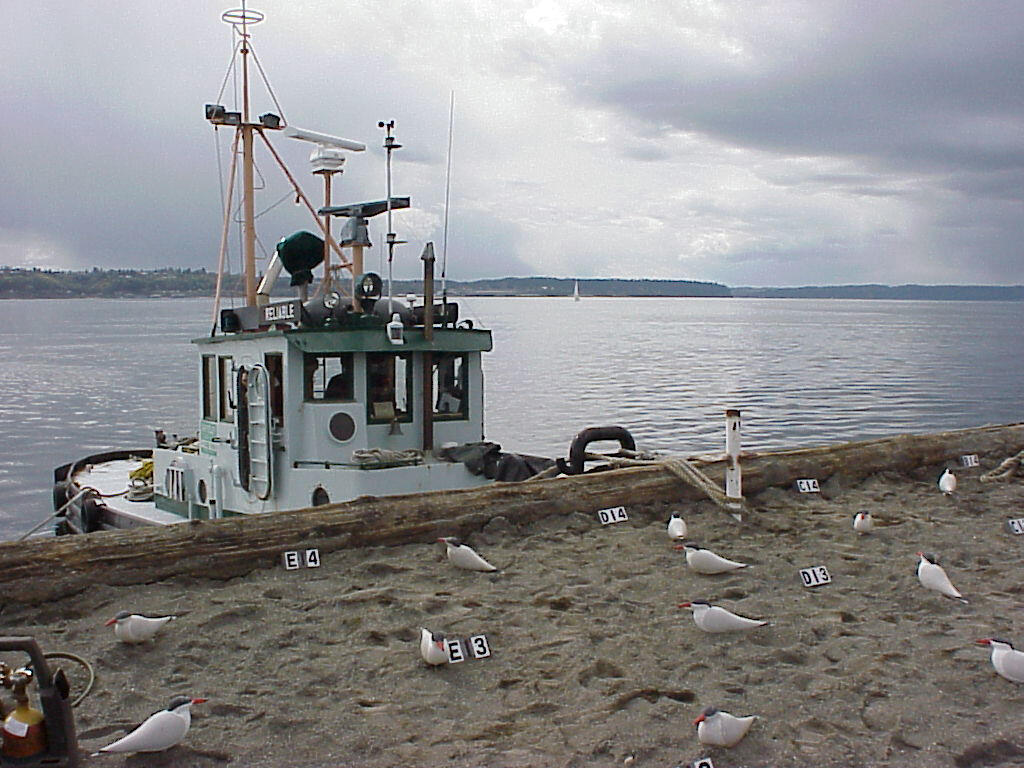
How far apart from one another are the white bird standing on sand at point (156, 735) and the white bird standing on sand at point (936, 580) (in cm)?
492

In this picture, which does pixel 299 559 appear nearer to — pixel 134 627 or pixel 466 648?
pixel 134 627

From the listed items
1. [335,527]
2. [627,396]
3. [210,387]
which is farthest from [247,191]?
[627,396]

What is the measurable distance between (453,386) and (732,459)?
428cm

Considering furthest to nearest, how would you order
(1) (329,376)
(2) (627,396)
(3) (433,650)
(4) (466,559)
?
1. (2) (627,396)
2. (1) (329,376)
3. (4) (466,559)
4. (3) (433,650)

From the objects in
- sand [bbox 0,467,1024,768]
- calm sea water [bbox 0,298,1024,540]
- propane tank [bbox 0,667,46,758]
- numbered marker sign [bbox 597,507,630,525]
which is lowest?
calm sea water [bbox 0,298,1024,540]

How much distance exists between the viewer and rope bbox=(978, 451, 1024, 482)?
10289 mm

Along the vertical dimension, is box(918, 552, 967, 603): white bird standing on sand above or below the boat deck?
above

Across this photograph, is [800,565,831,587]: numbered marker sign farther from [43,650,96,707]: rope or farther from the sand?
[43,650,96,707]: rope

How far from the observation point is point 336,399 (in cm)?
1101

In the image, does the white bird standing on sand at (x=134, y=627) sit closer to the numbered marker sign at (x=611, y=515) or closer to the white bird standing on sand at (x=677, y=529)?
the numbered marker sign at (x=611, y=515)

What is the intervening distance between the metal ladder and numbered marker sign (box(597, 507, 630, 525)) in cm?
434

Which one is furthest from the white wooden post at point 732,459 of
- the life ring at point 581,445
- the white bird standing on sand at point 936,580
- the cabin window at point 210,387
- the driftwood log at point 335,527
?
the cabin window at point 210,387

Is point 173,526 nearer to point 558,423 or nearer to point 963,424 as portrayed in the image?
point 558,423

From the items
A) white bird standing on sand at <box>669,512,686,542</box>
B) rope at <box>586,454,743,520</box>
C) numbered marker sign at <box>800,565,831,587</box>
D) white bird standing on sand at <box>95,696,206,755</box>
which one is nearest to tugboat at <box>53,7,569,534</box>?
rope at <box>586,454,743,520</box>
